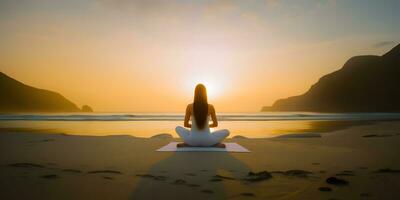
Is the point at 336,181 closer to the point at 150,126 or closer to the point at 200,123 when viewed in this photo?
the point at 200,123

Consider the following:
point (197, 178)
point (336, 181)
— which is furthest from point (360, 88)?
point (197, 178)

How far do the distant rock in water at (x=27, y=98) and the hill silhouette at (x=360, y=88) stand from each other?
356 ft

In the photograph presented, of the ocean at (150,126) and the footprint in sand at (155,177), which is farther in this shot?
the ocean at (150,126)

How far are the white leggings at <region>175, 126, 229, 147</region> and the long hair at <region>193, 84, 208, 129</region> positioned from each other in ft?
1.59

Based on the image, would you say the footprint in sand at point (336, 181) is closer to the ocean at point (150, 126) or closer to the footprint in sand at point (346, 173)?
the footprint in sand at point (346, 173)

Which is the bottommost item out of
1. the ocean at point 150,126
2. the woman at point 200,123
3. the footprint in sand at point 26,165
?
the ocean at point 150,126

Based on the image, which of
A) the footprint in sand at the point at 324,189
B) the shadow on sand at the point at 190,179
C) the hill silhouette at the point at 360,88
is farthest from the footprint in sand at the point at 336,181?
the hill silhouette at the point at 360,88

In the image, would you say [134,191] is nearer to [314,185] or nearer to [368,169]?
[314,185]

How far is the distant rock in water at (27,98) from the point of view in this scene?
11175 centimetres

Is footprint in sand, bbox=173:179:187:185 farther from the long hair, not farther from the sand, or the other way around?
the long hair

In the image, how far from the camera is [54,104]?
138500 mm

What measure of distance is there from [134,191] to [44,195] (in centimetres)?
89

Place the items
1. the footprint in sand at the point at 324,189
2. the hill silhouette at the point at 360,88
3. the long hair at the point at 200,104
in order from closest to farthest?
1. the footprint in sand at the point at 324,189
2. the long hair at the point at 200,104
3. the hill silhouette at the point at 360,88

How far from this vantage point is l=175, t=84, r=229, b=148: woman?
686 cm
